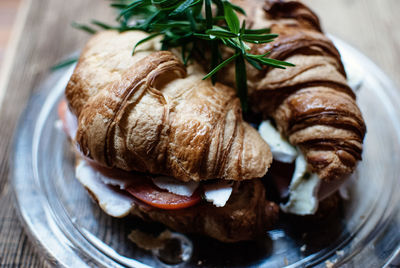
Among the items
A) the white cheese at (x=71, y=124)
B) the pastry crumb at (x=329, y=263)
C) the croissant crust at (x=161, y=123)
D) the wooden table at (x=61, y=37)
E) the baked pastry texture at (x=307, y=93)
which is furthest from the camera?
the wooden table at (x=61, y=37)

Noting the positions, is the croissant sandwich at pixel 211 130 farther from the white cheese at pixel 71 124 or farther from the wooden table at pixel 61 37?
the wooden table at pixel 61 37

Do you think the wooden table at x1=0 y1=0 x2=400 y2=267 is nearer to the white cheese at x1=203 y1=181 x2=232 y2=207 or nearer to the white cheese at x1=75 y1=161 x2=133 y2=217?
the white cheese at x1=75 y1=161 x2=133 y2=217

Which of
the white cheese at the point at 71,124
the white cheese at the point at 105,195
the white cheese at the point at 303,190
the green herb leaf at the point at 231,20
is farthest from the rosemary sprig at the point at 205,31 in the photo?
the white cheese at the point at 105,195

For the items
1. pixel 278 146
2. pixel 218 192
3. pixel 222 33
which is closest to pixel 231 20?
pixel 222 33

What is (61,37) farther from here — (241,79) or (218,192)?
(218,192)

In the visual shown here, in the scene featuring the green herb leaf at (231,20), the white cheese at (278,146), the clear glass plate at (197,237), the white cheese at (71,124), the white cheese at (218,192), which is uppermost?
the green herb leaf at (231,20)

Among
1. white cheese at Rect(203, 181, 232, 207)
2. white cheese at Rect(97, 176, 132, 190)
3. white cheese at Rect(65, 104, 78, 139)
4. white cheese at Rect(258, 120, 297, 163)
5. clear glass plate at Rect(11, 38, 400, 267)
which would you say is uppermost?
white cheese at Rect(258, 120, 297, 163)

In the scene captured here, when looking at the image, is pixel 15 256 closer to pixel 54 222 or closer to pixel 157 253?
pixel 54 222

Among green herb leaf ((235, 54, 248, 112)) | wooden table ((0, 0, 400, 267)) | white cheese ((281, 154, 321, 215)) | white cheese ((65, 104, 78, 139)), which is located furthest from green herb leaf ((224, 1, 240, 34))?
wooden table ((0, 0, 400, 267))
